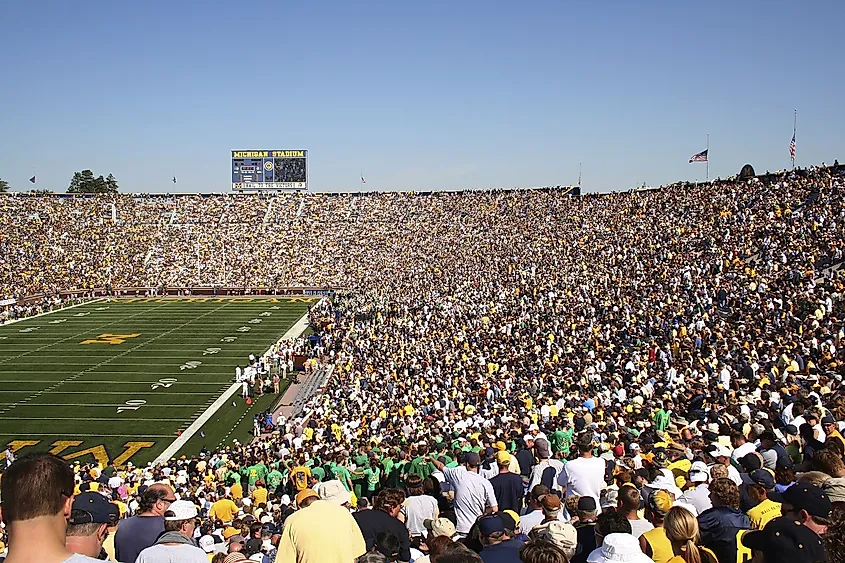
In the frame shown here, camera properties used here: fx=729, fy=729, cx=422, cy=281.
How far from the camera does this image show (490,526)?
14.4ft

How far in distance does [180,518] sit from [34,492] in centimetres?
236

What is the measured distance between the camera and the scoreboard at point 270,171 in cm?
6200

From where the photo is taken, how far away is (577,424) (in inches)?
424

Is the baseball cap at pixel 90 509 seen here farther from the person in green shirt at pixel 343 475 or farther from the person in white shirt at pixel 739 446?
the person in white shirt at pixel 739 446

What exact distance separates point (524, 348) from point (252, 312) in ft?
76.0

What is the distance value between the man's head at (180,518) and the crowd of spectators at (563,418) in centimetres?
2

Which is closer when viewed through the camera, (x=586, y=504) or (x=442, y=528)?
(x=586, y=504)

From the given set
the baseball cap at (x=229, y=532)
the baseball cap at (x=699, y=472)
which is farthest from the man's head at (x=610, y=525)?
the baseball cap at (x=229, y=532)

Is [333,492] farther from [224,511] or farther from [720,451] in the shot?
[720,451]

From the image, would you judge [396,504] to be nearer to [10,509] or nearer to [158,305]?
[10,509]

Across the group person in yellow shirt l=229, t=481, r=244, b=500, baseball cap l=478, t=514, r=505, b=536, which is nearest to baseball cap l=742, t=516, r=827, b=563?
baseball cap l=478, t=514, r=505, b=536

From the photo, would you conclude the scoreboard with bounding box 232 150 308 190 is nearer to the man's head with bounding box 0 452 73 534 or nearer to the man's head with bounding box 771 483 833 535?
the man's head with bounding box 771 483 833 535

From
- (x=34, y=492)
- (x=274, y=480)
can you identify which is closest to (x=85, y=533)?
(x=34, y=492)

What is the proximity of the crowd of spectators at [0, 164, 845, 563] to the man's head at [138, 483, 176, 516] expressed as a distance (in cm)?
1
